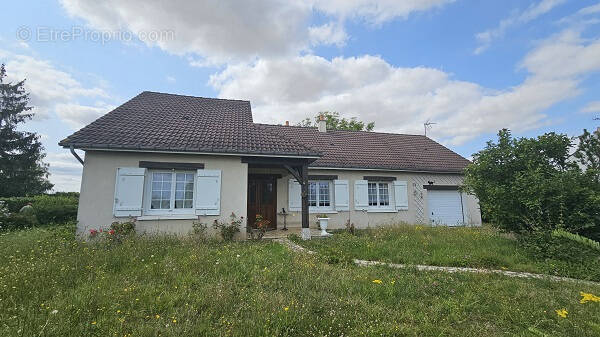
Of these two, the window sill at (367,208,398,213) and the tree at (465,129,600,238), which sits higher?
the tree at (465,129,600,238)

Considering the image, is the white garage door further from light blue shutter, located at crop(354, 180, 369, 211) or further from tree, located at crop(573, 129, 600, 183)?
tree, located at crop(573, 129, 600, 183)

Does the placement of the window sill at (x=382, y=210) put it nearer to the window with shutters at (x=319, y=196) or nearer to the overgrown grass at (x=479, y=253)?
the window with shutters at (x=319, y=196)

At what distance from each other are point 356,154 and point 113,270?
34.9 ft

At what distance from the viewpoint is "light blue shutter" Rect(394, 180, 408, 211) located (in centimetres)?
A: 1181

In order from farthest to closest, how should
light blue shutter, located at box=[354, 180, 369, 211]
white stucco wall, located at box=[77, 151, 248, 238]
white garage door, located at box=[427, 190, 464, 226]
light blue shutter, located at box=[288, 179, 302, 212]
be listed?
white garage door, located at box=[427, 190, 464, 226], light blue shutter, located at box=[354, 180, 369, 211], light blue shutter, located at box=[288, 179, 302, 212], white stucco wall, located at box=[77, 151, 248, 238]

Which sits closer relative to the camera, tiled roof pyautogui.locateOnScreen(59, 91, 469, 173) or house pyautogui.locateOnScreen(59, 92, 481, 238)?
house pyautogui.locateOnScreen(59, 92, 481, 238)

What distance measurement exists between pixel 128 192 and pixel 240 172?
329 centimetres

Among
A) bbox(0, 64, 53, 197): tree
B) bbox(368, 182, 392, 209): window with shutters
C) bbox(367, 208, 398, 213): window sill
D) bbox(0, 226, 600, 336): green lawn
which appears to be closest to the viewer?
bbox(0, 226, 600, 336): green lawn

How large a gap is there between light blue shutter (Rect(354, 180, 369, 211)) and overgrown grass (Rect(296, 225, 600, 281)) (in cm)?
364

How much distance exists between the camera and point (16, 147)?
73.6ft

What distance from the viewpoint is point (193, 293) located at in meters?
3.46

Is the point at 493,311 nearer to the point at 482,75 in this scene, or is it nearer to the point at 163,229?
the point at 163,229

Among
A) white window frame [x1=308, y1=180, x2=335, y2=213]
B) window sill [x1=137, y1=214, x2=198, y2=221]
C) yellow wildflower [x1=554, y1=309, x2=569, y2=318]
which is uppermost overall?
white window frame [x1=308, y1=180, x2=335, y2=213]

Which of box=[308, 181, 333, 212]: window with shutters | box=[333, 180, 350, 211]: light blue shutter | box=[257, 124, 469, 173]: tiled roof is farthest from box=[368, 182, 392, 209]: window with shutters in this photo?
box=[308, 181, 333, 212]: window with shutters
